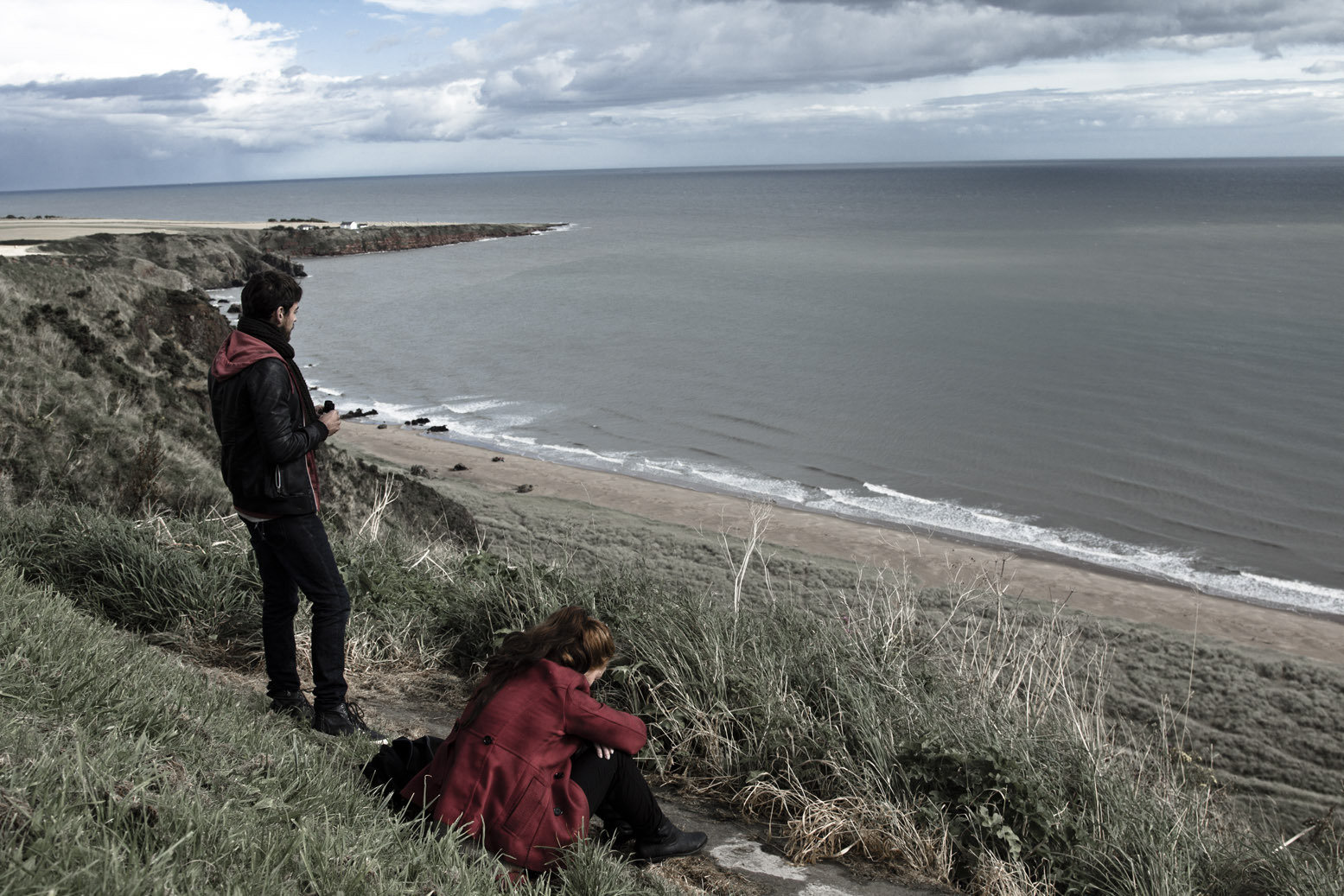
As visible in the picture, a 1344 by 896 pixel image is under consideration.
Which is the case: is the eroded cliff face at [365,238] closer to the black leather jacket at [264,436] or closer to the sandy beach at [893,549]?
the sandy beach at [893,549]

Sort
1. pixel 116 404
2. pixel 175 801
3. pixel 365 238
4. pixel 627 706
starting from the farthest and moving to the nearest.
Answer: pixel 365 238, pixel 116 404, pixel 627 706, pixel 175 801

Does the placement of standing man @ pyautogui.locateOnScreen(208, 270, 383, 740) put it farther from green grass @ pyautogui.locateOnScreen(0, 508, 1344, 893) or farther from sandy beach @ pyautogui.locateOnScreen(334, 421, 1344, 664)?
sandy beach @ pyautogui.locateOnScreen(334, 421, 1344, 664)

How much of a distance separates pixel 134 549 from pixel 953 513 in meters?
12.8

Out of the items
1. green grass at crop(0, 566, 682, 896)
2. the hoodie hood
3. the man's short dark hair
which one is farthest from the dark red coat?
the man's short dark hair

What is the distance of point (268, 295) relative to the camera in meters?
3.88

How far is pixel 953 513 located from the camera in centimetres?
1598

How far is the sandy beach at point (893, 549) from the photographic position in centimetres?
1161

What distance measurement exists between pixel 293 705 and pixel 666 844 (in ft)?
5.80

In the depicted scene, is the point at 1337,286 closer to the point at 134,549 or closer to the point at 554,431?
the point at 554,431

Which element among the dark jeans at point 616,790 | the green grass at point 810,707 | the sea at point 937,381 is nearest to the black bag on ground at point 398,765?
the dark jeans at point 616,790

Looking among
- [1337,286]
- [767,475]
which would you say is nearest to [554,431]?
[767,475]

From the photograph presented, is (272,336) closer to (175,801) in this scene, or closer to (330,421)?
(330,421)

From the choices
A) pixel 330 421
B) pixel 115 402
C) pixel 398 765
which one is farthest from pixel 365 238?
pixel 398 765

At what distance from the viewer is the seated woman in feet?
10.0
